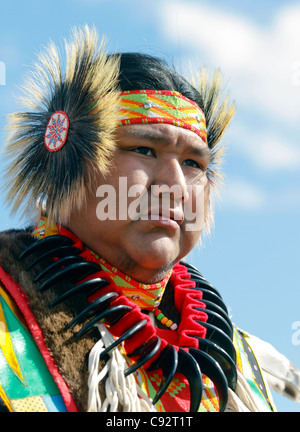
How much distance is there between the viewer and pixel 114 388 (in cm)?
245

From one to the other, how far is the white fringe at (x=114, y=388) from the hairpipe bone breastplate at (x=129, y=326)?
0.04 metres

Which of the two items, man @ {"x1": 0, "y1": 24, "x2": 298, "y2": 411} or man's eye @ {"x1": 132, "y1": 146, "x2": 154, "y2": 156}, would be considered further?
man's eye @ {"x1": 132, "y1": 146, "x2": 154, "y2": 156}

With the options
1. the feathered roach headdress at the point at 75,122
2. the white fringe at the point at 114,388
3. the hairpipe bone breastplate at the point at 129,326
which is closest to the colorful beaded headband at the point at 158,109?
the feathered roach headdress at the point at 75,122

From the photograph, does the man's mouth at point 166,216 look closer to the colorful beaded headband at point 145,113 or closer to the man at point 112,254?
the man at point 112,254

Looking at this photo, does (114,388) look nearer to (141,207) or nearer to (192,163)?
(141,207)

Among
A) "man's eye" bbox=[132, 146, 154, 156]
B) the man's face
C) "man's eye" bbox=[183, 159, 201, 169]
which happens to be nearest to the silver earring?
the man's face

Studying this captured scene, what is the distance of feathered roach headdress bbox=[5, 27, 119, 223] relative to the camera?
112 inches

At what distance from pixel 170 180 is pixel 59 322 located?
0.80 meters

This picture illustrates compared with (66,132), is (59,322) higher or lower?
lower

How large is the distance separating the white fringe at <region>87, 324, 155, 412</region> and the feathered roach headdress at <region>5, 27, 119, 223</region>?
70cm

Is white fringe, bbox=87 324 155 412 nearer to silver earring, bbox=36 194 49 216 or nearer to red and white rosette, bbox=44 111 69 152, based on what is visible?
silver earring, bbox=36 194 49 216

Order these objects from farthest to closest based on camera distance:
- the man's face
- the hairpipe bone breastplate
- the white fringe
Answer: the man's face
the hairpipe bone breastplate
the white fringe

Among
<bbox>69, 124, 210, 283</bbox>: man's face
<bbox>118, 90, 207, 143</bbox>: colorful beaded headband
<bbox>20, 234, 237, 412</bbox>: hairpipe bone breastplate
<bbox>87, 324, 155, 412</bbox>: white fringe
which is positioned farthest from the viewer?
<bbox>118, 90, 207, 143</bbox>: colorful beaded headband

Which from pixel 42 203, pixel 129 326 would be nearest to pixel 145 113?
pixel 42 203
